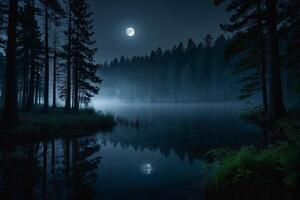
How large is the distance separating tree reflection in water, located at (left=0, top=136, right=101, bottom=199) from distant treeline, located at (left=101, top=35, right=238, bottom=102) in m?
54.2

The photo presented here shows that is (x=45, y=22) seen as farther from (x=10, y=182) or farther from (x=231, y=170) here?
(x=231, y=170)

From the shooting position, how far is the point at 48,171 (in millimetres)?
6340

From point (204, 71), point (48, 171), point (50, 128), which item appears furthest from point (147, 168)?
point (204, 71)

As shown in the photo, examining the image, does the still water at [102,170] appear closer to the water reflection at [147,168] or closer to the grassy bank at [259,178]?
the water reflection at [147,168]

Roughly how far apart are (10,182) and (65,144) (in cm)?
487

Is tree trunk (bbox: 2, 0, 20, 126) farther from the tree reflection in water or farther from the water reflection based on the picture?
the water reflection

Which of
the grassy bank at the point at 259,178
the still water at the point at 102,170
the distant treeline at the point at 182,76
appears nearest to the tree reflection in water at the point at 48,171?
the still water at the point at 102,170

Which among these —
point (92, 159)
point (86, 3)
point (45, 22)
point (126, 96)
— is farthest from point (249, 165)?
point (126, 96)

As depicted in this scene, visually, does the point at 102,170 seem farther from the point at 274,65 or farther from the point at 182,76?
the point at 182,76

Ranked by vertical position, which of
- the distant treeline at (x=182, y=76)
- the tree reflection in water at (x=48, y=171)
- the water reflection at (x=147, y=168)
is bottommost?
the water reflection at (x=147, y=168)

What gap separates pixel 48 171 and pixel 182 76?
64.8 m

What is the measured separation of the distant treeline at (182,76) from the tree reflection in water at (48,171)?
54188 millimetres

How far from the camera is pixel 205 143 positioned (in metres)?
10.8

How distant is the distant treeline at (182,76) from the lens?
213 feet
